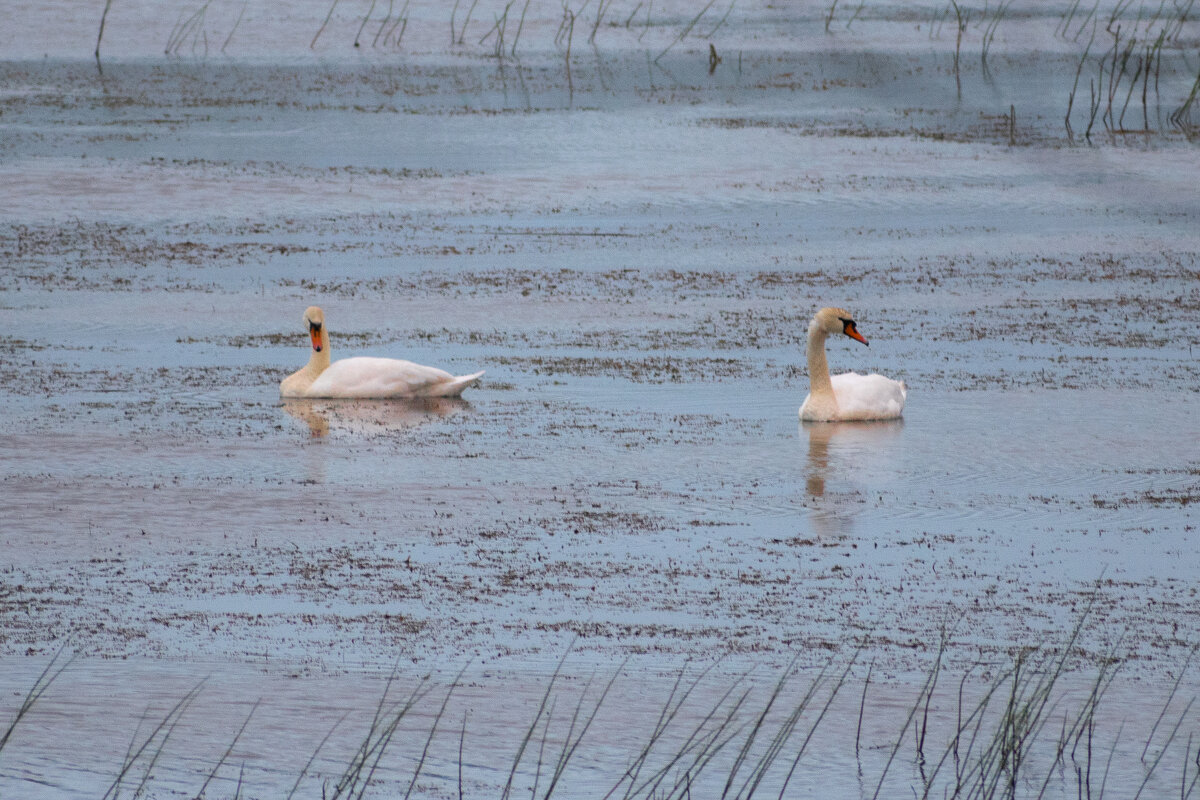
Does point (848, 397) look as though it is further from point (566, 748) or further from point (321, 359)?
point (566, 748)

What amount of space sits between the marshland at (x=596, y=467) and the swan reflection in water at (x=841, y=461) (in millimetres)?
51

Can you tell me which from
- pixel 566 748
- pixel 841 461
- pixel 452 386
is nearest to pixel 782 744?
pixel 566 748

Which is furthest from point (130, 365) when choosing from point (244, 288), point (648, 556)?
point (648, 556)

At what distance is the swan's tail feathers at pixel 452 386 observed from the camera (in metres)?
11.5

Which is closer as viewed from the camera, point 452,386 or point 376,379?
point 452,386

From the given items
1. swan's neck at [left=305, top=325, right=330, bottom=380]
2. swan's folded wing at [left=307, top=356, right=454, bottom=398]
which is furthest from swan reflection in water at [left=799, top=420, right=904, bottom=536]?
swan's neck at [left=305, top=325, right=330, bottom=380]

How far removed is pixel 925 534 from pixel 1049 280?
8.08 m

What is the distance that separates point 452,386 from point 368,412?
51 centimetres

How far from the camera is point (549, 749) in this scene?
5.69m

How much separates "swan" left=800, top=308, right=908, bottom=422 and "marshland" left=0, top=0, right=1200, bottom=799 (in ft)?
0.66

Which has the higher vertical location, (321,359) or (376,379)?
(321,359)

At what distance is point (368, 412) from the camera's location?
37.8 ft

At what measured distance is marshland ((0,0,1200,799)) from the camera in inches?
226

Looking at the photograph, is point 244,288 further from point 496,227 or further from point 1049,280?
point 1049,280
